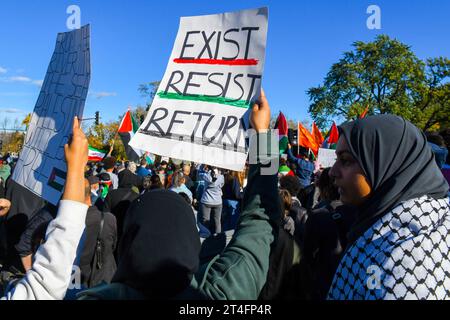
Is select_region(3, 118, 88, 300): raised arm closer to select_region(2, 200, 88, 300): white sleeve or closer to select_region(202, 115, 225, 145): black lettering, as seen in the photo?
select_region(2, 200, 88, 300): white sleeve

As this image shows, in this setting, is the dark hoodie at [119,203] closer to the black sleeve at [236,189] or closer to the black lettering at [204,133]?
the black lettering at [204,133]

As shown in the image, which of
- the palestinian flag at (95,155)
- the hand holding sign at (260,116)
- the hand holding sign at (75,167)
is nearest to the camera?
the hand holding sign at (75,167)

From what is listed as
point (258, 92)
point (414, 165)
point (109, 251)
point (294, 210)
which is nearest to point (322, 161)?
point (294, 210)

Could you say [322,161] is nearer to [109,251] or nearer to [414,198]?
[109,251]

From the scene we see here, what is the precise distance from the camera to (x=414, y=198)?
5.56 ft

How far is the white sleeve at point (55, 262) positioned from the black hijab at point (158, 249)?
186 millimetres

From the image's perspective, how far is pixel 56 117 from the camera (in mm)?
2994

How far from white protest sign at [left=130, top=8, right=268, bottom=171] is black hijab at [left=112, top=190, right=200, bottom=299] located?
3.30 feet

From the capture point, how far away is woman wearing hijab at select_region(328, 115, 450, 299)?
1482mm

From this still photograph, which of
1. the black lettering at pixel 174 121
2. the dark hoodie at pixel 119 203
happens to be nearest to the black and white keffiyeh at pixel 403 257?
the black lettering at pixel 174 121

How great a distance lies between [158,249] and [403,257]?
0.87m

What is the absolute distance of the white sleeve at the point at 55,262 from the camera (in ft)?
4.94

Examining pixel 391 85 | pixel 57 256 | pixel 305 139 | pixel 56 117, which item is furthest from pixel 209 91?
pixel 391 85

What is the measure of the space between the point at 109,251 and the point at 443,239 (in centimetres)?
319
